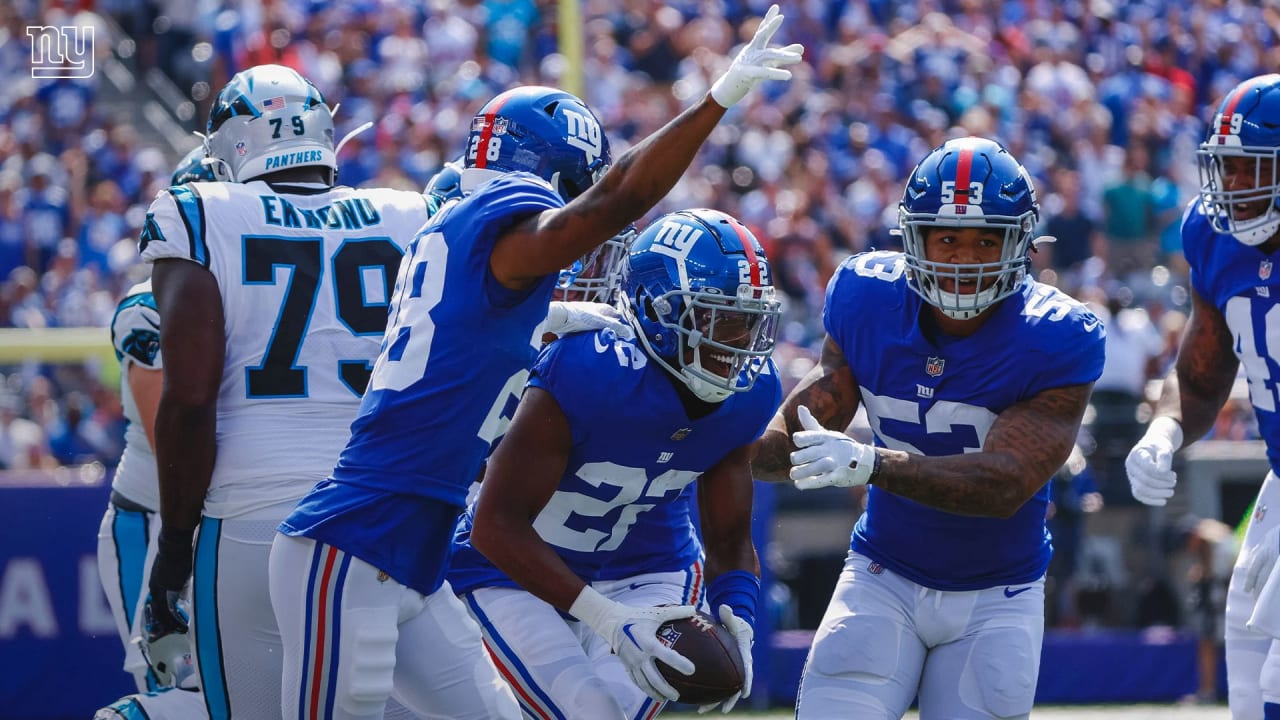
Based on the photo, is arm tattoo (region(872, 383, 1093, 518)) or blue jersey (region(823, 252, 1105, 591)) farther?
blue jersey (region(823, 252, 1105, 591))

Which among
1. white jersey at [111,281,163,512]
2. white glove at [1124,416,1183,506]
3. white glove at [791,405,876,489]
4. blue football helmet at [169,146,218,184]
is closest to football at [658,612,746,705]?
white glove at [791,405,876,489]

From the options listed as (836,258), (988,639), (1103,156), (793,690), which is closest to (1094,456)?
(793,690)

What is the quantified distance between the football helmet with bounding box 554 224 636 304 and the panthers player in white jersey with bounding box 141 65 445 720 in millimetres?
788

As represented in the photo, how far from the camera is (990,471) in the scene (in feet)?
12.7

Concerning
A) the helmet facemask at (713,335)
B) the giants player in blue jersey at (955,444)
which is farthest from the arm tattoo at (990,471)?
the helmet facemask at (713,335)

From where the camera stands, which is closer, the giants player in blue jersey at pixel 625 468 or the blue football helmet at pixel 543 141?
the giants player in blue jersey at pixel 625 468

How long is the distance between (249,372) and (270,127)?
0.63 m

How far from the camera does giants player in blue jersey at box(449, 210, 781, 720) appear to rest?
3699 mm

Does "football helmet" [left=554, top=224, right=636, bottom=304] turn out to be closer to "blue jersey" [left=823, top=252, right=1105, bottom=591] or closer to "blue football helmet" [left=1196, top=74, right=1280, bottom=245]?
"blue jersey" [left=823, top=252, right=1105, bottom=591]

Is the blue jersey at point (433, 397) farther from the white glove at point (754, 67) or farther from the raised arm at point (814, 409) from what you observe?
the raised arm at point (814, 409)

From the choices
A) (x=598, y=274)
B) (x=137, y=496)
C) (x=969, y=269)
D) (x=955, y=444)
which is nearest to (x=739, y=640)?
(x=955, y=444)

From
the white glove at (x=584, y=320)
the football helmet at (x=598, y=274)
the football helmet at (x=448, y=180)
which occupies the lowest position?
the football helmet at (x=598, y=274)

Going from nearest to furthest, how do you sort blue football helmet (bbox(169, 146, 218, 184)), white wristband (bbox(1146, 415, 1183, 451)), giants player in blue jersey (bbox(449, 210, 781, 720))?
giants player in blue jersey (bbox(449, 210, 781, 720))
white wristband (bbox(1146, 415, 1183, 451))
blue football helmet (bbox(169, 146, 218, 184))

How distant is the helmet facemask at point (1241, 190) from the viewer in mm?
4488
